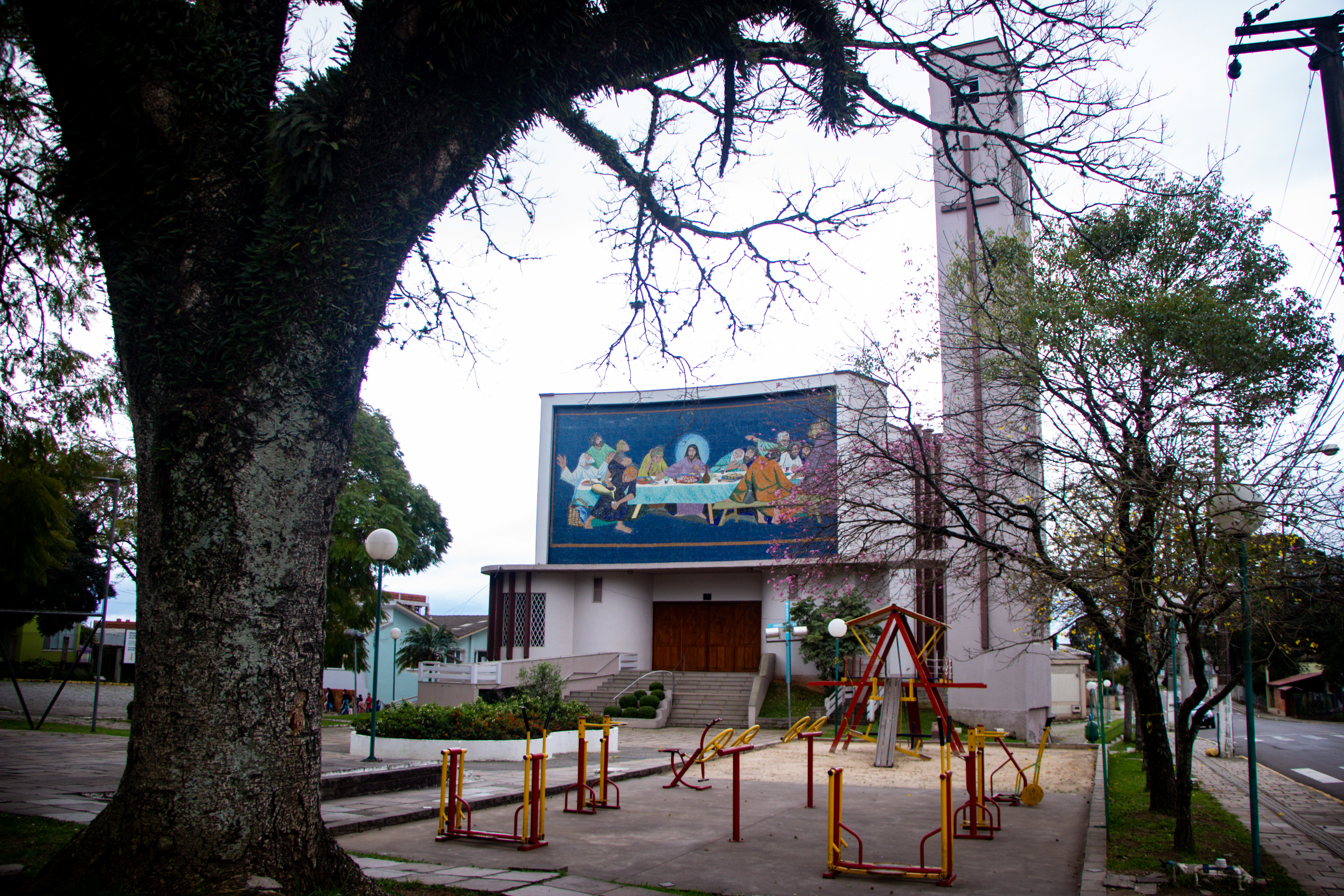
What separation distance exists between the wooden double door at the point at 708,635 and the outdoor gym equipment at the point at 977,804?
20.2 m

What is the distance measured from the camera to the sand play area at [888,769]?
556 inches

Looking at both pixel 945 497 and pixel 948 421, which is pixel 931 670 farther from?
pixel 945 497

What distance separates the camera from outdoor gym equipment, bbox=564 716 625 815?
9.51 m

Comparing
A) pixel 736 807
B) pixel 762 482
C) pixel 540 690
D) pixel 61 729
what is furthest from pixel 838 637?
pixel 61 729

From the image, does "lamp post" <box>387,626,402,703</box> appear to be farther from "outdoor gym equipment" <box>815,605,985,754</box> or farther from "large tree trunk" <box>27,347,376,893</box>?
"large tree trunk" <box>27,347,376,893</box>

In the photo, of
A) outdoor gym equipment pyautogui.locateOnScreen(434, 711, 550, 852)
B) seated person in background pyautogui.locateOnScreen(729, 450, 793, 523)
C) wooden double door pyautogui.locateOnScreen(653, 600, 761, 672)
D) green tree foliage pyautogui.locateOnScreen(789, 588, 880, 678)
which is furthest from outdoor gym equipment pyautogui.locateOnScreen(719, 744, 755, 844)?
wooden double door pyautogui.locateOnScreen(653, 600, 761, 672)

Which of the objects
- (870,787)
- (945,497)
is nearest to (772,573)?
(870,787)

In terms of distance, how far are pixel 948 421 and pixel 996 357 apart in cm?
124

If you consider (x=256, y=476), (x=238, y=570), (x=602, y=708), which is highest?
(x=256, y=476)

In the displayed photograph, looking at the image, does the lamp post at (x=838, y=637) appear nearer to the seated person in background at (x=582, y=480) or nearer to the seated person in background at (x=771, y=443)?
the seated person in background at (x=771, y=443)

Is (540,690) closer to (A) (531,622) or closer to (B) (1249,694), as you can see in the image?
(A) (531,622)

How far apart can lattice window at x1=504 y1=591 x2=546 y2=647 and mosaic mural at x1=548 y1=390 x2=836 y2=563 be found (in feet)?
4.92

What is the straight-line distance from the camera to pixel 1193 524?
21.6 ft

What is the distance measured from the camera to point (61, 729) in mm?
16625
